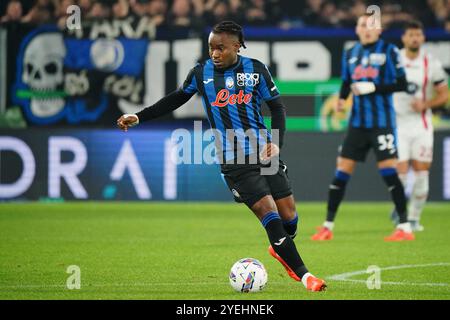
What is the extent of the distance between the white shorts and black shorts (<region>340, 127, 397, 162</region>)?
1.15 m

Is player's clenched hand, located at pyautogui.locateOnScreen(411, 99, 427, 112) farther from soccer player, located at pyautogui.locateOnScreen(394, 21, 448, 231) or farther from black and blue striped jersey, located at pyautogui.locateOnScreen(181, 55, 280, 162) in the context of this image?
black and blue striped jersey, located at pyautogui.locateOnScreen(181, 55, 280, 162)

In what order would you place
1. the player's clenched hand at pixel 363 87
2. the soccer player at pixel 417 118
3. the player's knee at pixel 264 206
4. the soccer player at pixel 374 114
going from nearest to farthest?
the player's knee at pixel 264 206 < the player's clenched hand at pixel 363 87 < the soccer player at pixel 374 114 < the soccer player at pixel 417 118

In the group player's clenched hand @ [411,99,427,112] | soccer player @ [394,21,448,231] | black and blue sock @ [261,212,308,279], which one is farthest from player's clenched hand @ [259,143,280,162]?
player's clenched hand @ [411,99,427,112]

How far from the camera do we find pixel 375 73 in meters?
11.7

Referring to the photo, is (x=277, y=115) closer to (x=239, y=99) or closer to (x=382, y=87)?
(x=239, y=99)

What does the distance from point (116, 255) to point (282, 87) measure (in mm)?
6320

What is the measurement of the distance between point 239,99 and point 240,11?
8.75 m

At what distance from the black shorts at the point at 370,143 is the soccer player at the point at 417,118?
1161 millimetres

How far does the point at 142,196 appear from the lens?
16016 mm

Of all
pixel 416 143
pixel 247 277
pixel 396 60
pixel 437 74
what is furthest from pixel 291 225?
pixel 437 74

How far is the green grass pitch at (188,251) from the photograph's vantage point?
7.73 m

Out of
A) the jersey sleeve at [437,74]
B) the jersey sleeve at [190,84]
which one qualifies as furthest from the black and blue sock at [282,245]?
the jersey sleeve at [437,74]

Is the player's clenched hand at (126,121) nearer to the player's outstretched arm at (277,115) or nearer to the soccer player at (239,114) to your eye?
the soccer player at (239,114)
